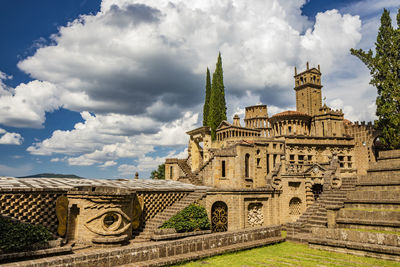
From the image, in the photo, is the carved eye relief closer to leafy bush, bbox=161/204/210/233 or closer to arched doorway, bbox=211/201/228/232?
leafy bush, bbox=161/204/210/233

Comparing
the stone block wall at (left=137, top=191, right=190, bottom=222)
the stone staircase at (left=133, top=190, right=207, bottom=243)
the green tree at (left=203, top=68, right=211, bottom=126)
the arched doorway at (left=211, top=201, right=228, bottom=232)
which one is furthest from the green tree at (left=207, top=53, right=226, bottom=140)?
the stone block wall at (left=137, top=191, right=190, bottom=222)

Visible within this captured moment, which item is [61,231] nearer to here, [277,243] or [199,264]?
[199,264]

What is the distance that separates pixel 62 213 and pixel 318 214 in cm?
A: 1535

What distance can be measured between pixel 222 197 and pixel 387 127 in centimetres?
1999

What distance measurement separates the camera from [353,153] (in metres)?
41.1

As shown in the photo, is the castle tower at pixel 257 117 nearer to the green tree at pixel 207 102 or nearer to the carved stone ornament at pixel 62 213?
the green tree at pixel 207 102

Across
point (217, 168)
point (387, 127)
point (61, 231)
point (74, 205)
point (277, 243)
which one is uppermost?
point (387, 127)

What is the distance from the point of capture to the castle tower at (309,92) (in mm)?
57344

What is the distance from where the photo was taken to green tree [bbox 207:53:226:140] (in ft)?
162

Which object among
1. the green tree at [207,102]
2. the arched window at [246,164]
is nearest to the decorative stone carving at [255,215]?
the arched window at [246,164]

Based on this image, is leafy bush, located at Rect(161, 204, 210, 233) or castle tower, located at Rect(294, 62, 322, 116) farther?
castle tower, located at Rect(294, 62, 322, 116)

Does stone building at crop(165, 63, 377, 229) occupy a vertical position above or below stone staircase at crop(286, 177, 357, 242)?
above

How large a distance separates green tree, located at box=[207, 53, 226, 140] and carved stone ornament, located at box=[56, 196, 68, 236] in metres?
35.2

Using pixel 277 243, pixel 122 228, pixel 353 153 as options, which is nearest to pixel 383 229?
pixel 277 243
